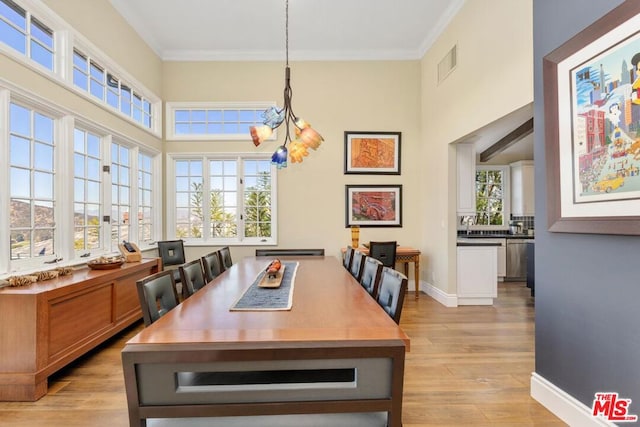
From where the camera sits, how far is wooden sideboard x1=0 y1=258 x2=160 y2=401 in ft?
7.27

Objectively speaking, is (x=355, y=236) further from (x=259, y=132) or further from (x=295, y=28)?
(x=295, y=28)

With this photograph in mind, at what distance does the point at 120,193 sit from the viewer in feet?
13.8

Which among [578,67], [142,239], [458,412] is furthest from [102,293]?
[578,67]

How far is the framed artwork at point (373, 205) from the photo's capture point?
5.42 meters

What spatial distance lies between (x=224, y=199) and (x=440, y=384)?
13.8ft

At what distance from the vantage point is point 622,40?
1651mm

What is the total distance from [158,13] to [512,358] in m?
5.62

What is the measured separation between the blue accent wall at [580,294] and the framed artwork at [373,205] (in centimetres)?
315

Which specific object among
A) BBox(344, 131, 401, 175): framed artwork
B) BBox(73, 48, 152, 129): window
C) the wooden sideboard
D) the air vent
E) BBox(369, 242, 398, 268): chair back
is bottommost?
the wooden sideboard

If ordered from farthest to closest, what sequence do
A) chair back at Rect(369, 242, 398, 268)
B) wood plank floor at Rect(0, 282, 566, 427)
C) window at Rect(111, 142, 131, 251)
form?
chair back at Rect(369, 242, 398, 268), window at Rect(111, 142, 131, 251), wood plank floor at Rect(0, 282, 566, 427)

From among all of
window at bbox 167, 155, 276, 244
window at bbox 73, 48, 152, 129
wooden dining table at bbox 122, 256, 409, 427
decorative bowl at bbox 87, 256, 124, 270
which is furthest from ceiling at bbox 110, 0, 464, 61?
wooden dining table at bbox 122, 256, 409, 427

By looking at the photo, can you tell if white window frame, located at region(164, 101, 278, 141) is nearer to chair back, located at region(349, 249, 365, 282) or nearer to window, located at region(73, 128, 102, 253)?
window, located at region(73, 128, 102, 253)

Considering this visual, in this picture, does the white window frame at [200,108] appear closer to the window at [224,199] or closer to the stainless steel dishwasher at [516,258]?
the window at [224,199]

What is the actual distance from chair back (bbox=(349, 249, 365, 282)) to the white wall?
1929 millimetres
